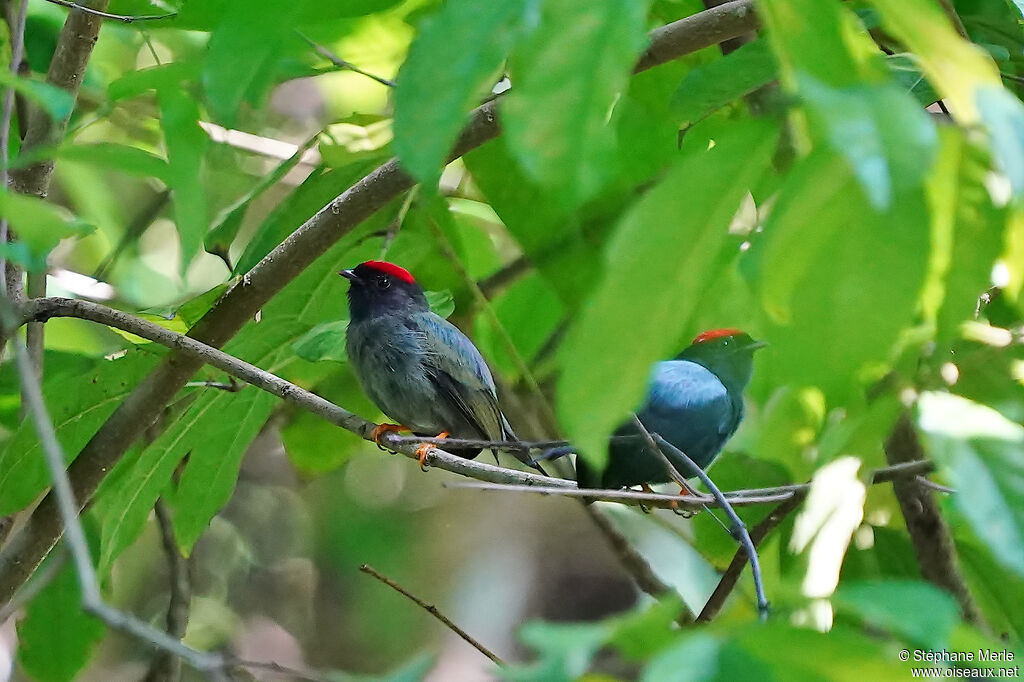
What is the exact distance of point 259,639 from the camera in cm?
525

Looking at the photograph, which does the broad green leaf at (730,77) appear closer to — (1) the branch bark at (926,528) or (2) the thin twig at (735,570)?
(2) the thin twig at (735,570)

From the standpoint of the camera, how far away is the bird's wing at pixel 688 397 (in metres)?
2.83

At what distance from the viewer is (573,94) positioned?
3.02ft

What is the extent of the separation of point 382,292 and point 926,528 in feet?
5.90

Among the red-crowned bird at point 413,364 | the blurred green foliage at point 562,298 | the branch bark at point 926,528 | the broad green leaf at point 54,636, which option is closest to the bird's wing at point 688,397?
the blurred green foliage at point 562,298

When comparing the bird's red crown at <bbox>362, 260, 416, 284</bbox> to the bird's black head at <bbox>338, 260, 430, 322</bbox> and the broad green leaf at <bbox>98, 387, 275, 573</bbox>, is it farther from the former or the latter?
the broad green leaf at <bbox>98, 387, 275, 573</bbox>

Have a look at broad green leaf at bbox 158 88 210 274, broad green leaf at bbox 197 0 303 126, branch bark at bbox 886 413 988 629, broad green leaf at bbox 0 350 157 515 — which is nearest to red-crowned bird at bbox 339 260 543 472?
broad green leaf at bbox 0 350 157 515

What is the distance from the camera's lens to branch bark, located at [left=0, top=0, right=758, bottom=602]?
2160 millimetres

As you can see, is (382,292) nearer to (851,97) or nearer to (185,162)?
(185,162)

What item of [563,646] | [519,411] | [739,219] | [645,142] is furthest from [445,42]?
[519,411]

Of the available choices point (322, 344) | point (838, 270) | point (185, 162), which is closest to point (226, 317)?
point (322, 344)

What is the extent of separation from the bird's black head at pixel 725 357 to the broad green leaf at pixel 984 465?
192cm

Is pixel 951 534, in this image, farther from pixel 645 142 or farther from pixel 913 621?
pixel 913 621

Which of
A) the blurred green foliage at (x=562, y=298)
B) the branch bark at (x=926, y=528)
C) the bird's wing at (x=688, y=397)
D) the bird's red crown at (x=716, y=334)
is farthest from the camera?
the bird's red crown at (x=716, y=334)
